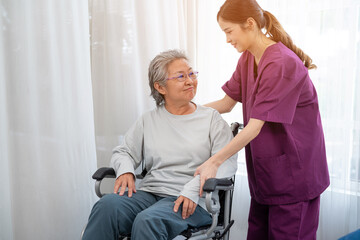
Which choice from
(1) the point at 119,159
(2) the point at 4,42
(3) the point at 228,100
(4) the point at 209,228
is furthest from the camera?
(3) the point at 228,100

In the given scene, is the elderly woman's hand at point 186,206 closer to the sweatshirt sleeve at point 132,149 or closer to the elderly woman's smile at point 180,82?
the sweatshirt sleeve at point 132,149

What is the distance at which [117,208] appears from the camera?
163cm

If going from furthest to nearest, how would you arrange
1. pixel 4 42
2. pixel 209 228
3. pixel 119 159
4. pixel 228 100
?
pixel 228 100 → pixel 119 159 → pixel 209 228 → pixel 4 42

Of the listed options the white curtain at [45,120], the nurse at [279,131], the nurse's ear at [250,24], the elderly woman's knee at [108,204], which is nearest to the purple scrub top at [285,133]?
the nurse at [279,131]

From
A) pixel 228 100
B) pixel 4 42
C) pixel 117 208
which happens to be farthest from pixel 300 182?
pixel 4 42

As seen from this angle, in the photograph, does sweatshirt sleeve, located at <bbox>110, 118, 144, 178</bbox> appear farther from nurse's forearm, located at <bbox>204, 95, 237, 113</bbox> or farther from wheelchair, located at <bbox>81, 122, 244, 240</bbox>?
nurse's forearm, located at <bbox>204, 95, 237, 113</bbox>

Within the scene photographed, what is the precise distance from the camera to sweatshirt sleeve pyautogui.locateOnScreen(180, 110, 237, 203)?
163 cm

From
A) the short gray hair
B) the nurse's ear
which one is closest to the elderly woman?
the short gray hair

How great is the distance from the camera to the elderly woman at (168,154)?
1631 mm

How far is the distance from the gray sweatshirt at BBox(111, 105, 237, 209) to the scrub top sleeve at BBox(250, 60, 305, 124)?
303 millimetres

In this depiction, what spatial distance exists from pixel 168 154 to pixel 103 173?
1.06 feet

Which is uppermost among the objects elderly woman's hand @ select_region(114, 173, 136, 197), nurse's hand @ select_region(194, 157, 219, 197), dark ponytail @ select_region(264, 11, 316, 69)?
dark ponytail @ select_region(264, 11, 316, 69)

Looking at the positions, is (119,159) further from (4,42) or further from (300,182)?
(300,182)

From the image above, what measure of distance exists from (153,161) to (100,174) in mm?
287
